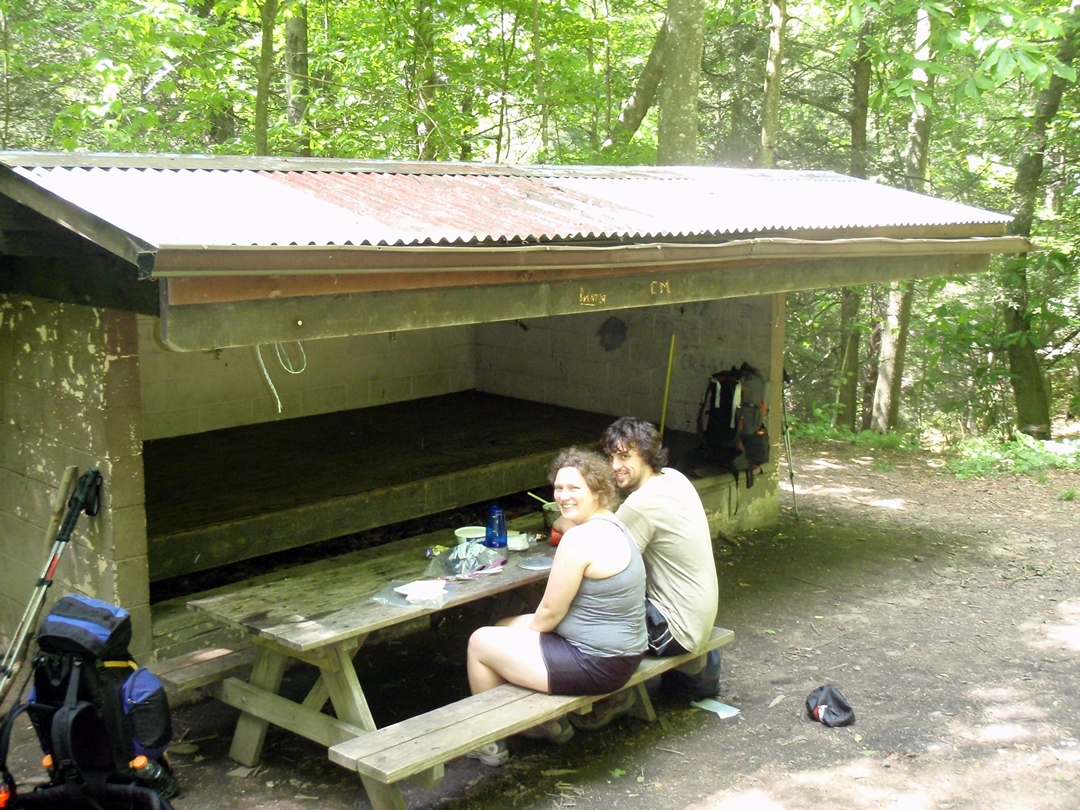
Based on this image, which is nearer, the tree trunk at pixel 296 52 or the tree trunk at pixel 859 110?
the tree trunk at pixel 296 52

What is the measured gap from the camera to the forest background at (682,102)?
9812 mm

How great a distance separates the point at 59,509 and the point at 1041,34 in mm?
11116

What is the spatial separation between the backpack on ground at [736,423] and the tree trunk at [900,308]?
23.1 feet

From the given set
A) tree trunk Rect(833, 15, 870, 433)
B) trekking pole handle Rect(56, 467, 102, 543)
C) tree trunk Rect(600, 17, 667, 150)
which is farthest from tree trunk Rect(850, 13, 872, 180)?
trekking pole handle Rect(56, 467, 102, 543)

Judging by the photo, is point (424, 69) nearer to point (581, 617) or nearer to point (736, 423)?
point (736, 423)

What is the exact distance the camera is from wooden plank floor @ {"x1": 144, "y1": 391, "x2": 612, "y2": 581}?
18.2 ft

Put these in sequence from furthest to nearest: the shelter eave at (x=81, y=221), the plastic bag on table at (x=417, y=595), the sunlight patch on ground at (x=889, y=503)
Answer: the sunlight patch on ground at (x=889, y=503) → the plastic bag on table at (x=417, y=595) → the shelter eave at (x=81, y=221)

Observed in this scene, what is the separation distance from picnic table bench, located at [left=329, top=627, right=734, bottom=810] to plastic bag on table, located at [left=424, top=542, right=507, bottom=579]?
672 mm

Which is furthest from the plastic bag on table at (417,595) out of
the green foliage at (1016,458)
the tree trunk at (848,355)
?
the tree trunk at (848,355)

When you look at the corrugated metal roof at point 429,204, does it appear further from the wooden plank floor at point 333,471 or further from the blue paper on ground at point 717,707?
the blue paper on ground at point 717,707

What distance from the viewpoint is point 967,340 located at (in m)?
13.5

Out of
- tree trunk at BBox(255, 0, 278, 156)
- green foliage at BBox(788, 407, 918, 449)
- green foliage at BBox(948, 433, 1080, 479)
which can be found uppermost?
tree trunk at BBox(255, 0, 278, 156)

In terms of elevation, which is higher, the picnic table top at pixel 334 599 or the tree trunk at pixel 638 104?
the tree trunk at pixel 638 104

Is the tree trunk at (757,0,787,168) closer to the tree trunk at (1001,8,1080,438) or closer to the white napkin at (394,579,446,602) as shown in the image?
the tree trunk at (1001,8,1080,438)
